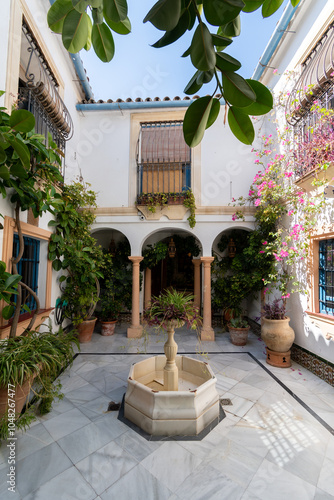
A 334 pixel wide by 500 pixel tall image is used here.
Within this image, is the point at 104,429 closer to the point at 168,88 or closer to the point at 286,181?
the point at 286,181

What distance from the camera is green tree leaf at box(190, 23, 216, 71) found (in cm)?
54

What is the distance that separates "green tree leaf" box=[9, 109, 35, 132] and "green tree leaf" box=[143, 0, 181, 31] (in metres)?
1.83

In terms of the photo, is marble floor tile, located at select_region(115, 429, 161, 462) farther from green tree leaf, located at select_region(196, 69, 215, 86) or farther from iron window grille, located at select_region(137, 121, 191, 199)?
iron window grille, located at select_region(137, 121, 191, 199)

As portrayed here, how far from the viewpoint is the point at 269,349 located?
14.5 feet

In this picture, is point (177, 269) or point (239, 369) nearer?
point (239, 369)

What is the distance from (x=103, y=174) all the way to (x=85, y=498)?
6.09m

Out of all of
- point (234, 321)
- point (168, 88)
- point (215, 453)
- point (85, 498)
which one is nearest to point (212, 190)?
point (168, 88)

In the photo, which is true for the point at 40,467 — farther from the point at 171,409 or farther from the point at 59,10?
the point at 59,10

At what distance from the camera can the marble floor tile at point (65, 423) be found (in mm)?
2529

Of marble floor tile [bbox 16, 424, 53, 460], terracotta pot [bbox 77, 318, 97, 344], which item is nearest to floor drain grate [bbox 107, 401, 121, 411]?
marble floor tile [bbox 16, 424, 53, 460]

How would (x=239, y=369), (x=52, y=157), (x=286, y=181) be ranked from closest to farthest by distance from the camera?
1. (x=52, y=157)
2. (x=239, y=369)
3. (x=286, y=181)

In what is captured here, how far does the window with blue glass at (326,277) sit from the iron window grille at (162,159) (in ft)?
11.2

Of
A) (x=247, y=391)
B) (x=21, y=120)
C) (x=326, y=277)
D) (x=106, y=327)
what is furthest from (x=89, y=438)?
(x=326, y=277)

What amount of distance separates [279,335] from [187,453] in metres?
2.71
